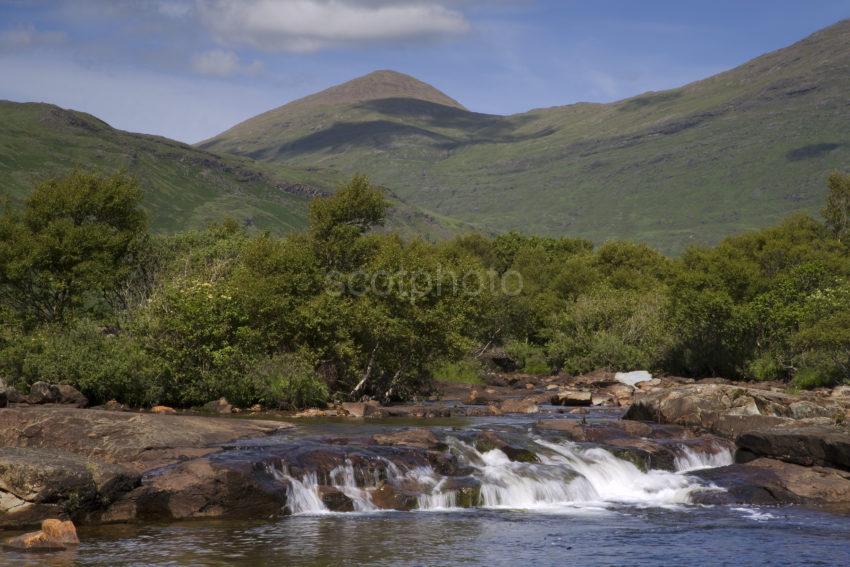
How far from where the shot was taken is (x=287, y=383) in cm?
5069

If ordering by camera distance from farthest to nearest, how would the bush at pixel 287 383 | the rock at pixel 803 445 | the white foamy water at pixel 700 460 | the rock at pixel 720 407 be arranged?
the bush at pixel 287 383, the rock at pixel 720 407, the white foamy water at pixel 700 460, the rock at pixel 803 445

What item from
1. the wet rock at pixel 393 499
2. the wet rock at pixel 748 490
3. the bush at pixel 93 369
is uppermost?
the bush at pixel 93 369

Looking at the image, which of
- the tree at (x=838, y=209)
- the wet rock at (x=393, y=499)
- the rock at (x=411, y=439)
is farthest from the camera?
the tree at (x=838, y=209)

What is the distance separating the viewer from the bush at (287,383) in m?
50.8

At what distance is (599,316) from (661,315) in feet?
19.7

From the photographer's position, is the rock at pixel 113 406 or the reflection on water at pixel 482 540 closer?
the reflection on water at pixel 482 540

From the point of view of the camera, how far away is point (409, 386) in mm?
61312

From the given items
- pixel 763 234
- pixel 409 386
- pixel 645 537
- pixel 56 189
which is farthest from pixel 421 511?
pixel 763 234

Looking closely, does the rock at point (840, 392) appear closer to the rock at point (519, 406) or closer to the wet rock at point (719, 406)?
the wet rock at point (719, 406)

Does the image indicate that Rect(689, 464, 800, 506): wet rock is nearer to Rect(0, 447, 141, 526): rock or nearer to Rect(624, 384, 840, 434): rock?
Rect(624, 384, 840, 434): rock

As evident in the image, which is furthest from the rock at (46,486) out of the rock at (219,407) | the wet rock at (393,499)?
the rock at (219,407)

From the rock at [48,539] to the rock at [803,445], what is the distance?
83.9ft

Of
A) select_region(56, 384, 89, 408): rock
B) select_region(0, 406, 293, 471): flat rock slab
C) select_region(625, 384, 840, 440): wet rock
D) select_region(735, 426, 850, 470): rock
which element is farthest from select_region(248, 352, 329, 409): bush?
select_region(735, 426, 850, 470): rock

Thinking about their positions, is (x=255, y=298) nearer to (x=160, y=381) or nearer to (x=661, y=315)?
(x=160, y=381)
